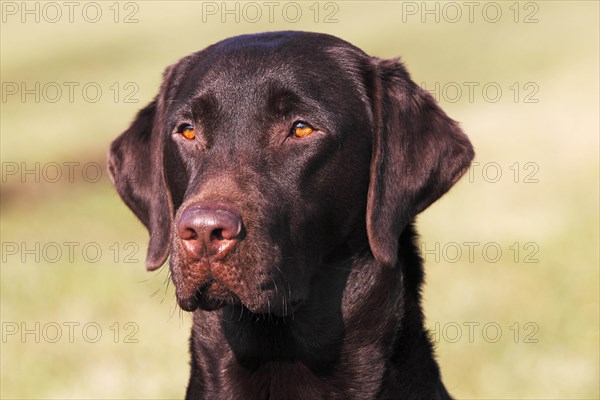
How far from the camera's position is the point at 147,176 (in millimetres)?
4828

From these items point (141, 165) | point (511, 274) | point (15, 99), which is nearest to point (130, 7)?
point (15, 99)

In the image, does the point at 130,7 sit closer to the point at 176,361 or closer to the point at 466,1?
the point at 466,1

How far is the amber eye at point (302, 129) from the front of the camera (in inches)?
169

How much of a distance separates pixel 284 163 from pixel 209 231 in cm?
57

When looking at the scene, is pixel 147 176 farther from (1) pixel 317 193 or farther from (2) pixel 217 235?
(2) pixel 217 235

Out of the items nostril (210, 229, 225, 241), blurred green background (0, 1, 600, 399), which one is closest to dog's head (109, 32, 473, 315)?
nostril (210, 229, 225, 241)

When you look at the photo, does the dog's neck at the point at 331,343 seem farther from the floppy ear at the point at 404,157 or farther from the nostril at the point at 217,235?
the nostril at the point at 217,235

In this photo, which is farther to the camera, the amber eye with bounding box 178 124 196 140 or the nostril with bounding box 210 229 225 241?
the amber eye with bounding box 178 124 196 140

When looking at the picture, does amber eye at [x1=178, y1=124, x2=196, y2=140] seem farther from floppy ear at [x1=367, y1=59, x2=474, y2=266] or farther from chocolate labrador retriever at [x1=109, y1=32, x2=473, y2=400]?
floppy ear at [x1=367, y1=59, x2=474, y2=266]

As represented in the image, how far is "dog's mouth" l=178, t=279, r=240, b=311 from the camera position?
3932 millimetres

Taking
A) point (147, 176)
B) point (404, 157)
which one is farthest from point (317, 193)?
point (147, 176)

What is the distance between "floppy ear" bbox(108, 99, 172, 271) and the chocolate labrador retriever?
1cm

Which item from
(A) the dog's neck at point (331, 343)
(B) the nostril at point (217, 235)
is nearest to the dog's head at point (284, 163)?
(B) the nostril at point (217, 235)

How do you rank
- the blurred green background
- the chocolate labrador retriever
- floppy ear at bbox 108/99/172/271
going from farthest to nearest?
the blurred green background < floppy ear at bbox 108/99/172/271 < the chocolate labrador retriever
